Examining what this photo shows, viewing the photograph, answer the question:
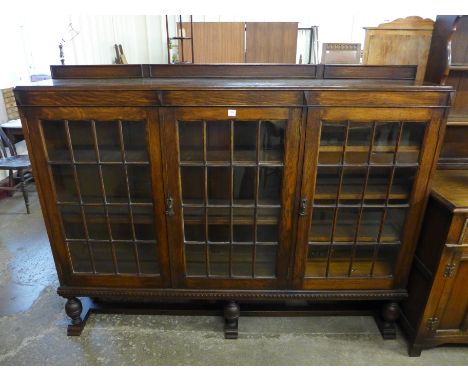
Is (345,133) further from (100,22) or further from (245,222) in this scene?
(100,22)

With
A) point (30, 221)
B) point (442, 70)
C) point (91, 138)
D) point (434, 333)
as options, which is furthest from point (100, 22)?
point (434, 333)

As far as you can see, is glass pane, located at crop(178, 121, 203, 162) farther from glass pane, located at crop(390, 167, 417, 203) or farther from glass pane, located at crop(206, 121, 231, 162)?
glass pane, located at crop(390, 167, 417, 203)

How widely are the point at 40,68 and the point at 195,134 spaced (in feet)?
10.2

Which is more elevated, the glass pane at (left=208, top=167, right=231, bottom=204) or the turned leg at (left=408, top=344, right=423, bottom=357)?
the glass pane at (left=208, top=167, right=231, bottom=204)

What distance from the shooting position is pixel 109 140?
4.60 feet

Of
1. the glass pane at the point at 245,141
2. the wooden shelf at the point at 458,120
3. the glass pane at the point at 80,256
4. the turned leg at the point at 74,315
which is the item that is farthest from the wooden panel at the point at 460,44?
the turned leg at the point at 74,315

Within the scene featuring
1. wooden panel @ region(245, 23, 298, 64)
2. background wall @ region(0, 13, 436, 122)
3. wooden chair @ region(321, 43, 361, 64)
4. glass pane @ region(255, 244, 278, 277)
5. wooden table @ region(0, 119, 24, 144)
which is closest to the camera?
glass pane @ region(255, 244, 278, 277)

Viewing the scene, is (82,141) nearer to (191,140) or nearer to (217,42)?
(191,140)

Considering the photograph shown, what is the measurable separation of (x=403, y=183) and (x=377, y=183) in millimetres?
108

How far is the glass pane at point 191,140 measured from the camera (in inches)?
53.6

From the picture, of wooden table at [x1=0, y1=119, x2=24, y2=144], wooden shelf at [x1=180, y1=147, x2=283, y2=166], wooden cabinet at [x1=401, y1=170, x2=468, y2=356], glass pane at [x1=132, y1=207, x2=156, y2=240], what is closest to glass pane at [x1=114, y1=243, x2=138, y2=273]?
glass pane at [x1=132, y1=207, x2=156, y2=240]

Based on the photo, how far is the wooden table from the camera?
3008 mm

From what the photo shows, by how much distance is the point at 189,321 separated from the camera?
1.82 meters

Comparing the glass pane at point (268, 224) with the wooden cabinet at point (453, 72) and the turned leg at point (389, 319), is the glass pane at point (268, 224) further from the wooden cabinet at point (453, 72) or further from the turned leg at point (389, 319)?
the wooden cabinet at point (453, 72)
